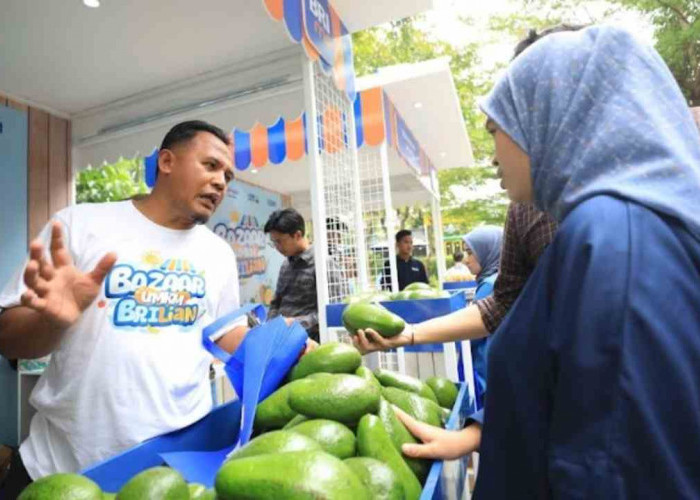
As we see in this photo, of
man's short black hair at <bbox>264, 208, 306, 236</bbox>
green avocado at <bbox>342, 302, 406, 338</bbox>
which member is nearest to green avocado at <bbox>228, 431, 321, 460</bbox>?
green avocado at <bbox>342, 302, 406, 338</bbox>

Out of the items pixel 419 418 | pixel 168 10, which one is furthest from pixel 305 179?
pixel 419 418

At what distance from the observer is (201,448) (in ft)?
3.82

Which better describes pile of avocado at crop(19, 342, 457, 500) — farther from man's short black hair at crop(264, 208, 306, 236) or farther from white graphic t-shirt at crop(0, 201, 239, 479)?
man's short black hair at crop(264, 208, 306, 236)

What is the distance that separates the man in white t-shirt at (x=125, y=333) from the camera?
53.6 inches

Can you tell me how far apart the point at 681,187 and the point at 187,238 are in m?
1.51

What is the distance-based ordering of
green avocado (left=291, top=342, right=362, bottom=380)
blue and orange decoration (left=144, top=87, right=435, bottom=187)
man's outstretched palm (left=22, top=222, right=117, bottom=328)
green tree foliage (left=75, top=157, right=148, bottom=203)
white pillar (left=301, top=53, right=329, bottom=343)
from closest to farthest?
1. man's outstretched palm (left=22, top=222, right=117, bottom=328)
2. green avocado (left=291, top=342, right=362, bottom=380)
3. white pillar (left=301, top=53, right=329, bottom=343)
4. blue and orange decoration (left=144, top=87, right=435, bottom=187)
5. green tree foliage (left=75, top=157, right=148, bottom=203)

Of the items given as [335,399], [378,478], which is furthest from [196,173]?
[378,478]

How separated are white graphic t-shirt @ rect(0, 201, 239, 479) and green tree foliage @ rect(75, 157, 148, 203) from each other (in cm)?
709

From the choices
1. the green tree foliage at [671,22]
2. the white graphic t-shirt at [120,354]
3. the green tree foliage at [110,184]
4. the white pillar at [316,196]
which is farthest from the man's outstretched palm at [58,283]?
the green tree foliage at [671,22]

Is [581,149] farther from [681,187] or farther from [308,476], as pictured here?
[308,476]

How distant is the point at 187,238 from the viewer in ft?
5.44

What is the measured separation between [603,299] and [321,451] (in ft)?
1.66

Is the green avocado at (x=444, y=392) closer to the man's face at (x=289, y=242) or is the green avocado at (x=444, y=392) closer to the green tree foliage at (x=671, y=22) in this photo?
the man's face at (x=289, y=242)

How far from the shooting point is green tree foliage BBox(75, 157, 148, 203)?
8094 mm
